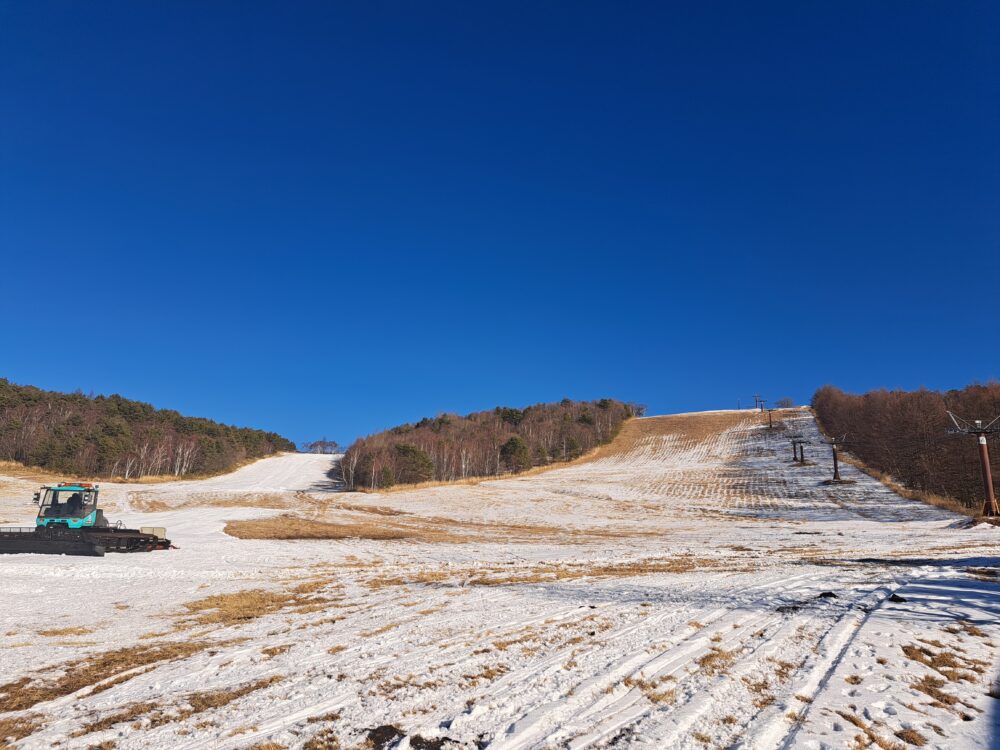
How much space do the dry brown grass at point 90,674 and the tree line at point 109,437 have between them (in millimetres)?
76273

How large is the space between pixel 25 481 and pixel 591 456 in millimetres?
72124

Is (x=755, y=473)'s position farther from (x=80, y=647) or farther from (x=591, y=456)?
(x=80, y=647)

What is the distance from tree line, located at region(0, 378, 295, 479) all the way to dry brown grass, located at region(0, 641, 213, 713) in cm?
7627

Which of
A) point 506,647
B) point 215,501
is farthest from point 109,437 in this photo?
point 506,647

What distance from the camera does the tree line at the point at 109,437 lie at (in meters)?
69.3

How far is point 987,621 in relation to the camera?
8.55 meters

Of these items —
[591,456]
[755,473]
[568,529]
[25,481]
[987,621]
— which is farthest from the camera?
[591,456]

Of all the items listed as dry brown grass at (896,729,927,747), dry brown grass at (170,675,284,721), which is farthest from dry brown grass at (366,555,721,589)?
dry brown grass at (896,729,927,747)

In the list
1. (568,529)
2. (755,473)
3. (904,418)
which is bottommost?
(568,529)

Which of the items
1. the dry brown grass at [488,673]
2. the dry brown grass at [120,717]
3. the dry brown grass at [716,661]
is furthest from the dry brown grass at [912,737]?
the dry brown grass at [120,717]

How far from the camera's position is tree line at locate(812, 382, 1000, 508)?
41.8 m

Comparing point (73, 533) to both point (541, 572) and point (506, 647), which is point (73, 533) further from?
point (506, 647)

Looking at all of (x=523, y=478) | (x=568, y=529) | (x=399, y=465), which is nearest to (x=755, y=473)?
(x=523, y=478)

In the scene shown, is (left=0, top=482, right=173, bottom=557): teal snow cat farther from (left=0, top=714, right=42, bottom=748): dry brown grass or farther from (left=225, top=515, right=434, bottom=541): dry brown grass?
(left=0, top=714, right=42, bottom=748): dry brown grass
